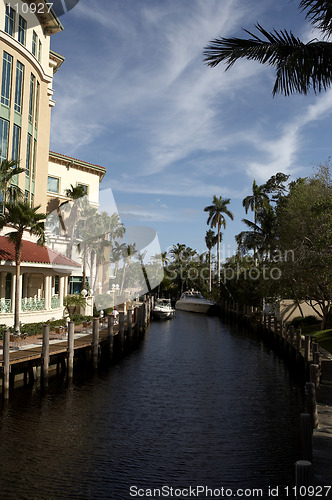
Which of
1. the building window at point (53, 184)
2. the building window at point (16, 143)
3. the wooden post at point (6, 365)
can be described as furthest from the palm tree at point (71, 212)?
the wooden post at point (6, 365)

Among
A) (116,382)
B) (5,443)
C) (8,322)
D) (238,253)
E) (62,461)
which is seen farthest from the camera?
(238,253)

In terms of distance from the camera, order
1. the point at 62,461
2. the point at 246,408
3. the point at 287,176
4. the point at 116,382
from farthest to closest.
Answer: the point at 287,176, the point at 116,382, the point at 246,408, the point at 62,461

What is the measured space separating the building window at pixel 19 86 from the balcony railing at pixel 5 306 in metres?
14.2

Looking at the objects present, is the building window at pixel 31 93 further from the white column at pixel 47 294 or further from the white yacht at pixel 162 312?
the white yacht at pixel 162 312

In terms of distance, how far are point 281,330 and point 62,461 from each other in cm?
2631

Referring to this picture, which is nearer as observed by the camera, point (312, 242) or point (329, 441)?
point (329, 441)

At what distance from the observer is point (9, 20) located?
105ft

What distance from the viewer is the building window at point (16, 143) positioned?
3258 cm

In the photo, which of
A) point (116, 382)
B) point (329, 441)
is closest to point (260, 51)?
point (329, 441)

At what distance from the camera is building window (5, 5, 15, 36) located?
31.6 metres

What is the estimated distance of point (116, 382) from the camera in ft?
76.8

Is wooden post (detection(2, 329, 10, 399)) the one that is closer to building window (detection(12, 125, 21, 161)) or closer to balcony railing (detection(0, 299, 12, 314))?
balcony railing (detection(0, 299, 12, 314))

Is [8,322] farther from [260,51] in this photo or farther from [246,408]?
[260,51]

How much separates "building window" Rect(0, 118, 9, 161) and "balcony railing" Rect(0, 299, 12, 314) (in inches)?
397
